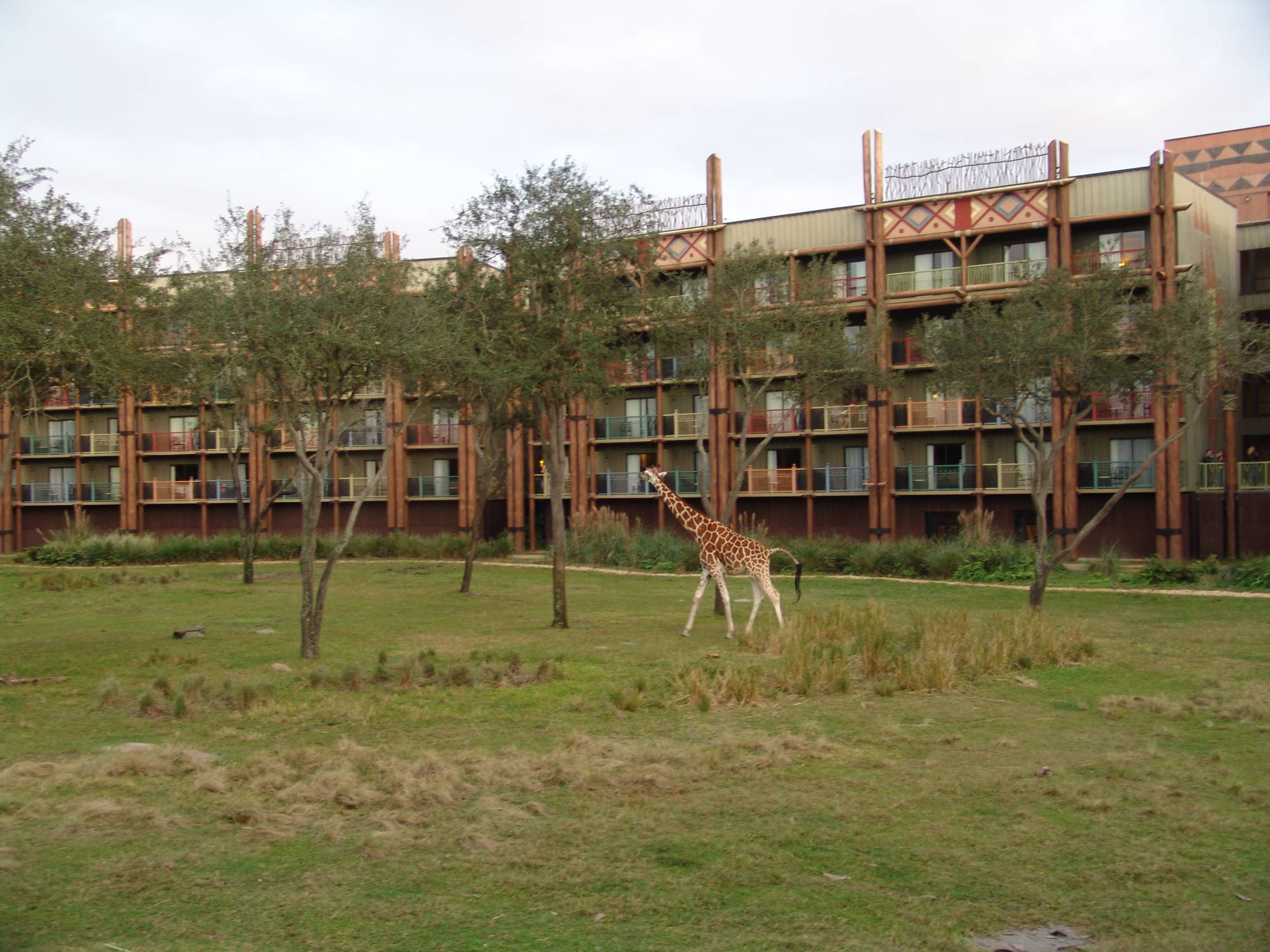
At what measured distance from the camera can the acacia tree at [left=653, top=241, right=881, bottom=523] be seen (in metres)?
22.2

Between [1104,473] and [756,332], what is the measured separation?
2103cm

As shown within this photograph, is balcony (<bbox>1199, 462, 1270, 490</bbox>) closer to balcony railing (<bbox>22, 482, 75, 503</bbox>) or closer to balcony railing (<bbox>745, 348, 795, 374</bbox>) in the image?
balcony railing (<bbox>745, 348, 795, 374</bbox>)

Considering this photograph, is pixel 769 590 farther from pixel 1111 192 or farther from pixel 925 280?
pixel 1111 192

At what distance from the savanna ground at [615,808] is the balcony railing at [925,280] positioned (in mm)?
26485

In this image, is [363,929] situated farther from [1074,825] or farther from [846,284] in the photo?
[846,284]

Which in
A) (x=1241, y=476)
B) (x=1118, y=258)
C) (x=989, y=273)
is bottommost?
(x=1241, y=476)

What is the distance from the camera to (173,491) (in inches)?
2044

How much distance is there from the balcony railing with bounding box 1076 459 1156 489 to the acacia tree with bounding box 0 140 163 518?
32.0 m

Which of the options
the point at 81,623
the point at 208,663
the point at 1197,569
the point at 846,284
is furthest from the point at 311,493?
the point at 846,284

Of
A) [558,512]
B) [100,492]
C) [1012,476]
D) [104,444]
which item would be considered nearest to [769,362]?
[558,512]

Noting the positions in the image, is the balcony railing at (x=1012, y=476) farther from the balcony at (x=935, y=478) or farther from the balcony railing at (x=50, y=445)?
the balcony railing at (x=50, y=445)

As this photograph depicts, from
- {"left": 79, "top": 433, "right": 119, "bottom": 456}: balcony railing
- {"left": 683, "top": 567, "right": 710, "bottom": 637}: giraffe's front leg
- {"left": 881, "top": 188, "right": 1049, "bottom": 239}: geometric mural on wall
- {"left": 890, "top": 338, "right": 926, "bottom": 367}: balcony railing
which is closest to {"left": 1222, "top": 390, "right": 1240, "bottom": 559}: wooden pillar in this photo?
{"left": 881, "top": 188, "right": 1049, "bottom": 239}: geometric mural on wall

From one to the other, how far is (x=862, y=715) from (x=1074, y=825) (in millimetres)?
4064

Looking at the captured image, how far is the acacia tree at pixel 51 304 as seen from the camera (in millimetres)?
13297
